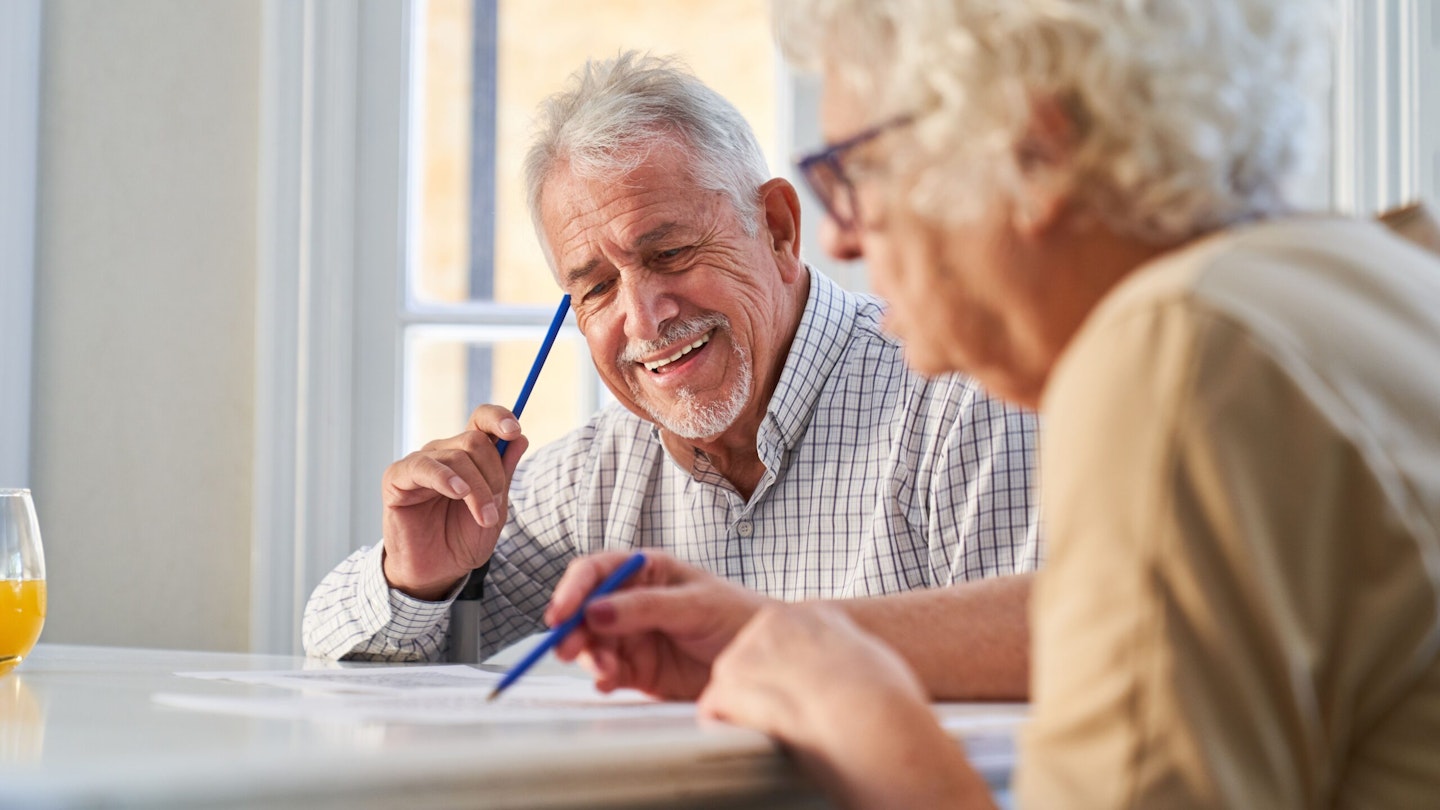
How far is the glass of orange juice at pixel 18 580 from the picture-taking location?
123cm

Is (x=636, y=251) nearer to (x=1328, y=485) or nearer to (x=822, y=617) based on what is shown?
(x=822, y=617)

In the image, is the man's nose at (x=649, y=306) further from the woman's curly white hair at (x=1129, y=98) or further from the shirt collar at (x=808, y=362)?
the woman's curly white hair at (x=1129, y=98)

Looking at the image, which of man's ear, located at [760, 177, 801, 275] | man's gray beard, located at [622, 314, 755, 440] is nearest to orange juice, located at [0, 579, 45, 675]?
man's gray beard, located at [622, 314, 755, 440]

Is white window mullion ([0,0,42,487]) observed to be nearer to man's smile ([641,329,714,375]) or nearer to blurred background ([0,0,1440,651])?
blurred background ([0,0,1440,651])

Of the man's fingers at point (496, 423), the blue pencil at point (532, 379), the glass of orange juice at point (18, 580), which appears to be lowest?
the glass of orange juice at point (18, 580)

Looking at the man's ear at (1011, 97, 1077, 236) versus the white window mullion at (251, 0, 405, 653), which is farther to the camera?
the white window mullion at (251, 0, 405, 653)

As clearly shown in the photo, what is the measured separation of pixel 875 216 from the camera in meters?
0.80

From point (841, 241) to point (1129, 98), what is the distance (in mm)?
259

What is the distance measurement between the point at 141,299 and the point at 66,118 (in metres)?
0.31

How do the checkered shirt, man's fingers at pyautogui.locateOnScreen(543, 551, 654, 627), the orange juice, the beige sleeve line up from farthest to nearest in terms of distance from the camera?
the checkered shirt → the orange juice → man's fingers at pyautogui.locateOnScreen(543, 551, 654, 627) → the beige sleeve

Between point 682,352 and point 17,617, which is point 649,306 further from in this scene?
point 17,617

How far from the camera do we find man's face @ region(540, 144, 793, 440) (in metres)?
1.67

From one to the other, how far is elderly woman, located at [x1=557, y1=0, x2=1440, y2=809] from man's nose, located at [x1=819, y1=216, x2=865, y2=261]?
9 centimetres

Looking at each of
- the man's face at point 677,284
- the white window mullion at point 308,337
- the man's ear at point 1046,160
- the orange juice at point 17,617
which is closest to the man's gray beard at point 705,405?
the man's face at point 677,284
